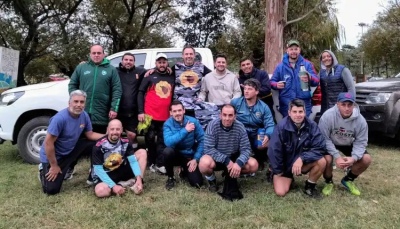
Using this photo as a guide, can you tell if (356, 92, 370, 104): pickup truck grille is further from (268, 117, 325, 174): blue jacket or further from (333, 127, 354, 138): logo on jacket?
(268, 117, 325, 174): blue jacket

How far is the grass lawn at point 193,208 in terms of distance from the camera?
335 centimetres

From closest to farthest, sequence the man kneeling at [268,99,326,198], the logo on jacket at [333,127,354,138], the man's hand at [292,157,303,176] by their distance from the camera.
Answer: the man's hand at [292,157,303,176], the man kneeling at [268,99,326,198], the logo on jacket at [333,127,354,138]

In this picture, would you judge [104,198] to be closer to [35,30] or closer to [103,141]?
[103,141]

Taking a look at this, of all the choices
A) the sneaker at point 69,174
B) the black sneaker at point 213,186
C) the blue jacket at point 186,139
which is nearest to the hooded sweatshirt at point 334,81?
the blue jacket at point 186,139

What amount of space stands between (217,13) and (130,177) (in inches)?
721

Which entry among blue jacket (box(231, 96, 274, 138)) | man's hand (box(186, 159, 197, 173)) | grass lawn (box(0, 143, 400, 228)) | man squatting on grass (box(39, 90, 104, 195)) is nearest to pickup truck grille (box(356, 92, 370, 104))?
grass lawn (box(0, 143, 400, 228))

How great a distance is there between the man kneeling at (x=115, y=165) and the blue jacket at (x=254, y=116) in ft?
4.36

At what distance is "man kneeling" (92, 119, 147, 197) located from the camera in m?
4.07

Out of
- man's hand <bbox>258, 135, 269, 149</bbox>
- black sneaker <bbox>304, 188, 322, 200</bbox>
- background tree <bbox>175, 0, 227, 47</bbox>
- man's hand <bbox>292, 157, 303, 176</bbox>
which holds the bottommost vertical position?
black sneaker <bbox>304, 188, 322, 200</bbox>

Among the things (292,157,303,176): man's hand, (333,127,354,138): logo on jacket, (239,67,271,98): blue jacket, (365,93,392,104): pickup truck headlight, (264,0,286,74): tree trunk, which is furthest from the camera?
(264,0,286,74): tree trunk

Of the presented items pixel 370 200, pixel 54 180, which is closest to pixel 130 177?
pixel 54 180

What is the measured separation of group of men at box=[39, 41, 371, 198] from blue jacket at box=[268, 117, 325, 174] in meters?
0.01

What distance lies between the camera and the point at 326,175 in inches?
167

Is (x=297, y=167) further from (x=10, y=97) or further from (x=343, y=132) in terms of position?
(x=10, y=97)
